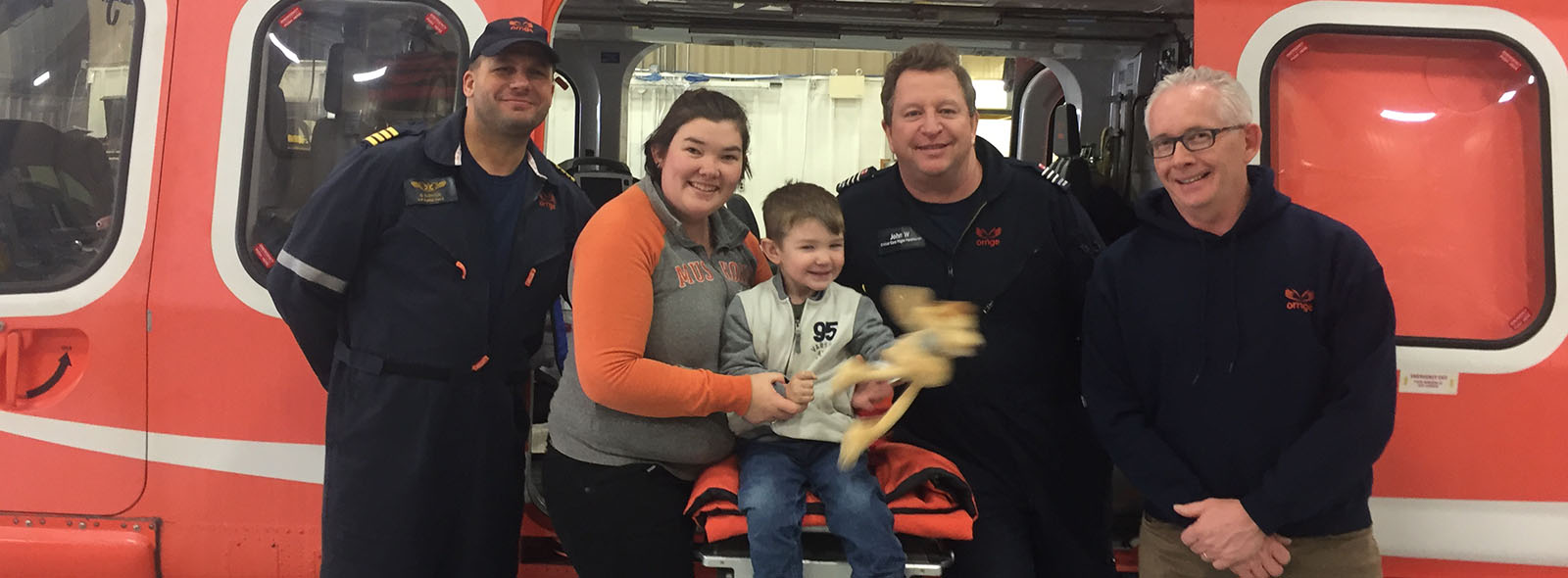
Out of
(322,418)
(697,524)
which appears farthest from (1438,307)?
(322,418)

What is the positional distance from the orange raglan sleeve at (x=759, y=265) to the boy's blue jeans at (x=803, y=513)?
15.1 inches

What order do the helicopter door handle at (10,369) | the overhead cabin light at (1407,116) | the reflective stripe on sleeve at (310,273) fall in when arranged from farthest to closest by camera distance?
1. the overhead cabin light at (1407,116)
2. the helicopter door handle at (10,369)
3. the reflective stripe on sleeve at (310,273)

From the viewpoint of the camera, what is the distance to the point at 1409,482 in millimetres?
2318

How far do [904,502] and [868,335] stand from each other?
0.34m

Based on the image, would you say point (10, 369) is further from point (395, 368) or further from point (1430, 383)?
point (1430, 383)

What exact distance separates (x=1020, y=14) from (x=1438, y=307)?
1915mm

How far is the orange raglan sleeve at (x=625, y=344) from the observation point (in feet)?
5.42

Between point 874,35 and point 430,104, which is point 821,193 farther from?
point 874,35

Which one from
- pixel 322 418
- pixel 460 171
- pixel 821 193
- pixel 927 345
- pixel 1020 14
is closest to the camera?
pixel 927 345

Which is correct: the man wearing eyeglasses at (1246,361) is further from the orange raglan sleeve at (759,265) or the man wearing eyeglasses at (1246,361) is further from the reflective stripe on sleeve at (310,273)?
the reflective stripe on sleeve at (310,273)

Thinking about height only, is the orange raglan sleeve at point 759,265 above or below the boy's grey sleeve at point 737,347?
above

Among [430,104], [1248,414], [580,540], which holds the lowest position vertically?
[580,540]

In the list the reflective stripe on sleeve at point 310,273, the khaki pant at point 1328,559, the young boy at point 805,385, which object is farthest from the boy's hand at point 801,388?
the reflective stripe on sleeve at point 310,273

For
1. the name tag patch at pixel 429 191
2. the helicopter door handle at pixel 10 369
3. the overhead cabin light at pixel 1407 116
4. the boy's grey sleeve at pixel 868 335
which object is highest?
the overhead cabin light at pixel 1407 116
